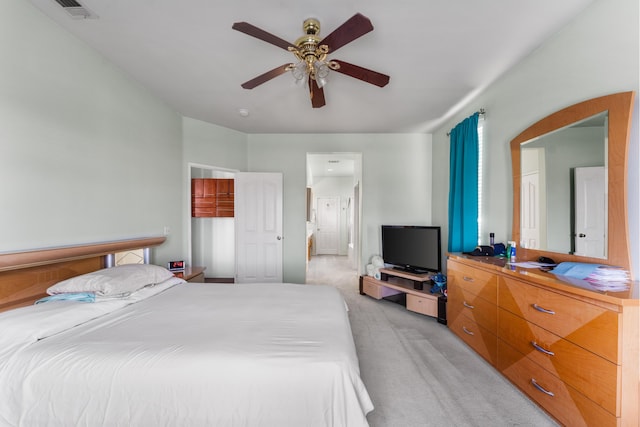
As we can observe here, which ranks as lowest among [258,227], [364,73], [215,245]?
[215,245]

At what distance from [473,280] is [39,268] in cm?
350

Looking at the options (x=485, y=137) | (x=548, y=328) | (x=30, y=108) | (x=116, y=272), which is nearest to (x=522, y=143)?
(x=485, y=137)

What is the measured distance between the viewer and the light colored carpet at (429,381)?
1586 millimetres

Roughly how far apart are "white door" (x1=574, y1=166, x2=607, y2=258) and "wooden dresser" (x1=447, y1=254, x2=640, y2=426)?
0.31 metres

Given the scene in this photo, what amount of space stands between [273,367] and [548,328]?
5.56ft

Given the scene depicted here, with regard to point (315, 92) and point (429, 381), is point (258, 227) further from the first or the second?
point (429, 381)

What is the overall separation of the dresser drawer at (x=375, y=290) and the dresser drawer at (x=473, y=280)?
3.58 ft

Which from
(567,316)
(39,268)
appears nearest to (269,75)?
(39,268)

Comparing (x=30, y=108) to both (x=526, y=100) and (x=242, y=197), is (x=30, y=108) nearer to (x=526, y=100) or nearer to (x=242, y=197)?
(x=242, y=197)

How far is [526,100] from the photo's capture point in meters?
2.24

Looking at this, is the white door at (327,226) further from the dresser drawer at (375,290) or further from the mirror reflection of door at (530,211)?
the mirror reflection of door at (530,211)

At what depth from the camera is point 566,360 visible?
1421mm

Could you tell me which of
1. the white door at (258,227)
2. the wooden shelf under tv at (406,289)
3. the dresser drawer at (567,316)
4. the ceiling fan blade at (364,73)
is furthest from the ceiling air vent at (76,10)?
the wooden shelf under tv at (406,289)

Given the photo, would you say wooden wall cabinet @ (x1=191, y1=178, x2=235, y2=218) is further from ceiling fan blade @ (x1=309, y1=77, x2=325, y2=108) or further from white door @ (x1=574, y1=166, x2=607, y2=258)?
white door @ (x1=574, y1=166, x2=607, y2=258)
